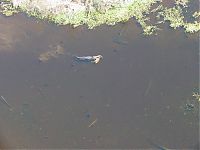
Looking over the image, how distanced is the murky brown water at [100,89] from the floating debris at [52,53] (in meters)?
0.10

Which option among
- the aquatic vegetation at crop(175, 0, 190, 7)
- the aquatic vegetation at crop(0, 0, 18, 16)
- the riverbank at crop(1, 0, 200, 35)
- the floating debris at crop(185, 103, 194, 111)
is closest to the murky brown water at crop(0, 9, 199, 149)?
the floating debris at crop(185, 103, 194, 111)

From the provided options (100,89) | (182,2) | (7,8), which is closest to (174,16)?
(182,2)

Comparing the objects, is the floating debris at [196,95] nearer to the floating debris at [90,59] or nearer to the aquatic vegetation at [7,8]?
the floating debris at [90,59]

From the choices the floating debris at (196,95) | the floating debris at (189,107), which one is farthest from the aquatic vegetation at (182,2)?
the floating debris at (189,107)

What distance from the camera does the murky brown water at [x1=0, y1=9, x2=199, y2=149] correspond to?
302 inches

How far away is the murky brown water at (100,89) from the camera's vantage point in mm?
7660

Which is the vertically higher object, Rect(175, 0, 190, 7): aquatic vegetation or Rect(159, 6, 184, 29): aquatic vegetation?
Rect(175, 0, 190, 7): aquatic vegetation

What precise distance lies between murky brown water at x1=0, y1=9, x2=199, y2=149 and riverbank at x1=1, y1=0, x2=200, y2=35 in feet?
0.84

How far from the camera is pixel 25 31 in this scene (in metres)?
10.3

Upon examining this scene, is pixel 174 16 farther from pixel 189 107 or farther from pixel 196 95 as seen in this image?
pixel 189 107

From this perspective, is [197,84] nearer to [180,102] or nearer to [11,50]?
[180,102]

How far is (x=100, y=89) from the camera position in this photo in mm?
8453

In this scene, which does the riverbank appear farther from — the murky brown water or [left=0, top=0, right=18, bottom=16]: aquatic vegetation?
[left=0, top=0, right=18, bottom=16]: aquatic vegetation

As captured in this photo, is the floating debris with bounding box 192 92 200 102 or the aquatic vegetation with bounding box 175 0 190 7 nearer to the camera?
the floating debris with bounding box 192 92 200 102
